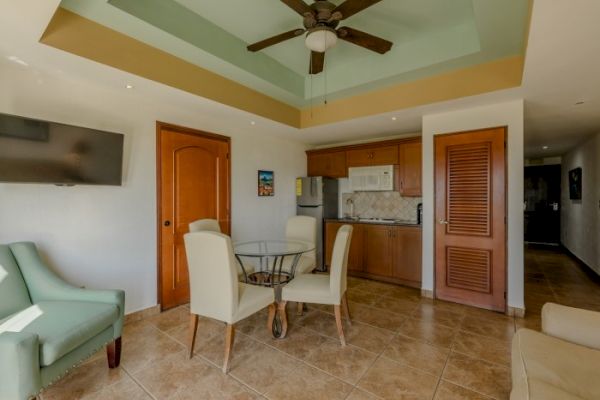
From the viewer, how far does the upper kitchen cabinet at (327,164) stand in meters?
4.79

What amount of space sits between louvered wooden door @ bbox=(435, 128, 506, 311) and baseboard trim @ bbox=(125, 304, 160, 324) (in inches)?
128

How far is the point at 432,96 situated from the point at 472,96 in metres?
0.36

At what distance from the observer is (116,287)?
9.07 ft

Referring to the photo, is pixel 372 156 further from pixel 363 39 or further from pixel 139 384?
pixel 139 384

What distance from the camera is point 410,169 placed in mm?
4066

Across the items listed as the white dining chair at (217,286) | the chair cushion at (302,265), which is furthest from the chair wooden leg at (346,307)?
the white dining chair at (217,286)

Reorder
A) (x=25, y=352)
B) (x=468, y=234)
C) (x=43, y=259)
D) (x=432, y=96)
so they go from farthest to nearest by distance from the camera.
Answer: (x=468, y=234) → (x=432, y=96) → (x=43, y=259) → (x=25, y=352)

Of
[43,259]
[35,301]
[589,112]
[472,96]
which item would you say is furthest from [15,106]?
[589,112]

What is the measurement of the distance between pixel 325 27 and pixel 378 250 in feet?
10.1

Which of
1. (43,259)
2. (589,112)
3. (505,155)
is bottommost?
(43,259)

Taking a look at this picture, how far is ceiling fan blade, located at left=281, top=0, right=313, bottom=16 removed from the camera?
1.82m

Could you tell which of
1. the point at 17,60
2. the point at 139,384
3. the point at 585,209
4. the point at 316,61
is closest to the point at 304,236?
the point at 316,61

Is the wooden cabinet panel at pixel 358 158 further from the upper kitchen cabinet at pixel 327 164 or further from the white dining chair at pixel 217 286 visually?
the white dining chair at pixel 217 286

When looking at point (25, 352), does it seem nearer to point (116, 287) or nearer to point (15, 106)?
point (116, 287)
